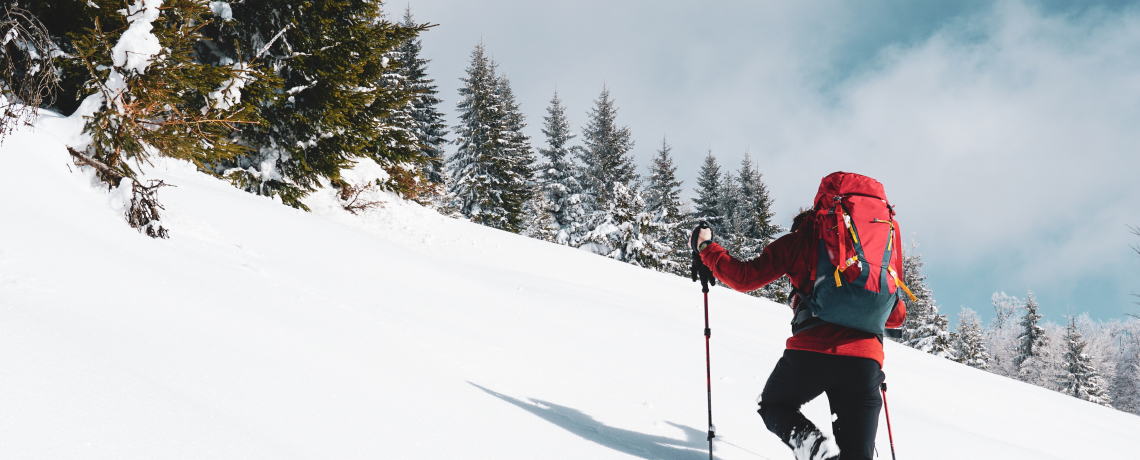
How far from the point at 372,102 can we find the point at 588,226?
62.7 ft

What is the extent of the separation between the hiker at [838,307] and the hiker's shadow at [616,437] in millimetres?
777

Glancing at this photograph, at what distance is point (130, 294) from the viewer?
2.81 metres

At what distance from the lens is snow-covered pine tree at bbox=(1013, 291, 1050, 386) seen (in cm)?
4100

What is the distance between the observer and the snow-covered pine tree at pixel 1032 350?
41000 mm

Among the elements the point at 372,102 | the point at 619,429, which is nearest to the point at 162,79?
the point at 619,429

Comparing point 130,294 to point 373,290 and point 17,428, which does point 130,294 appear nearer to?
point 17,428

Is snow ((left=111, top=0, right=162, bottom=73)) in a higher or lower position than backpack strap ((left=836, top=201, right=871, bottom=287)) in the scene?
higher

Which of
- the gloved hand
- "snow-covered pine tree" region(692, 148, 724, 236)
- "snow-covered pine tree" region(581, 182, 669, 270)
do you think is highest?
"snow-covered pine tree" region(692, 148, 724, 236)

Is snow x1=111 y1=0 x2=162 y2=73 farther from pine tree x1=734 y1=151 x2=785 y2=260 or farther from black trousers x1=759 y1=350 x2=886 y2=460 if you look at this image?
pine tree x1=734 y1=151 x2=785 y2=260

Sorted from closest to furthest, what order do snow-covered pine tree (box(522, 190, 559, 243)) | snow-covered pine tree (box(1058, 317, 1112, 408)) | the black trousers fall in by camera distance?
1. the black trousers
2. snow-covered pine tree (box(522, 190, 559, 243))
3. snow-covered pine tree (box(1058, 317, 1112, 408))

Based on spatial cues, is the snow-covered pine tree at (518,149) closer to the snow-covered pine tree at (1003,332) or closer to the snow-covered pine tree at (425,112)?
the snow-covered pine tree at (425,112)

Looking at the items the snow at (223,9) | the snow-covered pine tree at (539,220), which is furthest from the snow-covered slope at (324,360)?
the snow-covered pine tree at (539,220)

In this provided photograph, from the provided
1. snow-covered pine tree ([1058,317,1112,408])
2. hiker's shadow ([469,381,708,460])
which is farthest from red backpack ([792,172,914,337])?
snow-covered pine tree ([1058,317,1112,408])

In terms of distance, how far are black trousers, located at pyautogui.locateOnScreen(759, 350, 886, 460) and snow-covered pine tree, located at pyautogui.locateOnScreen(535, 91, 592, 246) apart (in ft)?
91.9
